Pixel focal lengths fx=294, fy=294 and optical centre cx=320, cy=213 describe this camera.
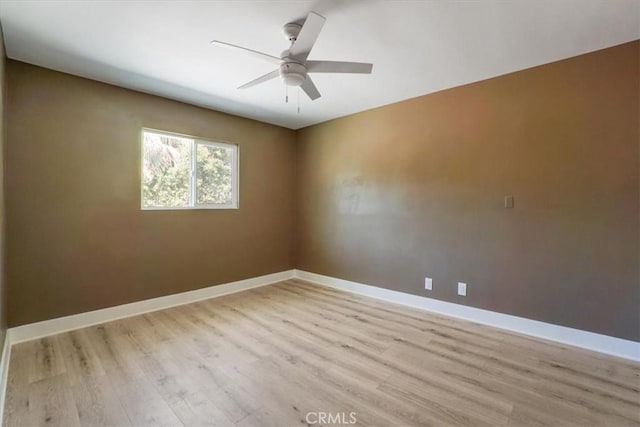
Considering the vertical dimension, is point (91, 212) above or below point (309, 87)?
below

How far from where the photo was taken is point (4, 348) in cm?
221

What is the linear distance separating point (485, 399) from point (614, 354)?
141cm

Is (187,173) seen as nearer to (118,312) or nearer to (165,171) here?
(165,171)

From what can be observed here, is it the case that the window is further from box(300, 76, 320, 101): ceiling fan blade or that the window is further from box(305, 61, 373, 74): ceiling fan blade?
box(305, 61, 373, 74): ceiling fan blade

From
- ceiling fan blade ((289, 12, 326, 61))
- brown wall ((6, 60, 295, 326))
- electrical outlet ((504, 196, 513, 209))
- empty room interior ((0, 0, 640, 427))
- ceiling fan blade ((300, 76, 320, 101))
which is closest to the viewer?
ceiling fan blade ((289, 12, 326, 61))

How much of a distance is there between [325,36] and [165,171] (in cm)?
244

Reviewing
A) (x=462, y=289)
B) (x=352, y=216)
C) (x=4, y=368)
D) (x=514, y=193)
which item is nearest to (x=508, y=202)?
(x=514, y=193)

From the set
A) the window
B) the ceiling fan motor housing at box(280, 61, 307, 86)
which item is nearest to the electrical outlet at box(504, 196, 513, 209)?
the ceiling fan motor housing at box(280, 61, 307, 86)

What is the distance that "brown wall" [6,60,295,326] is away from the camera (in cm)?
260

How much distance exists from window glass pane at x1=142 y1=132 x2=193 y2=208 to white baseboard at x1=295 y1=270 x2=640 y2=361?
256 cm

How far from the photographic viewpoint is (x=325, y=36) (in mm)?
2240

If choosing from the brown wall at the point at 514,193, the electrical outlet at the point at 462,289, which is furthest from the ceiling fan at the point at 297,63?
the electrical outlet at the point at 462,289

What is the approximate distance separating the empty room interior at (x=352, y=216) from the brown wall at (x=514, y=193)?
2 cm

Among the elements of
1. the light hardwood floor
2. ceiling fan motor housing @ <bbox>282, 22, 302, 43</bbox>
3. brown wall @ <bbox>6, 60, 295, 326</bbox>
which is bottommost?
the light hardwood floor
